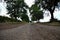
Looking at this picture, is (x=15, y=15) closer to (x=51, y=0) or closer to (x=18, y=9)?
(x=18, y=9)

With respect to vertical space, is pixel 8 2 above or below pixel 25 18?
above

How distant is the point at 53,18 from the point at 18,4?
66.1 ft

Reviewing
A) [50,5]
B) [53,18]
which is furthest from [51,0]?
[53,18]

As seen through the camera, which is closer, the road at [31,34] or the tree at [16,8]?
the road at [31,34]

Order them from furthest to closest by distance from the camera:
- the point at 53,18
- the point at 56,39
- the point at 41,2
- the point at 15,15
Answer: the point at 15,15 < the point at 41,2 < the point at 53,18 < the point at 56,39

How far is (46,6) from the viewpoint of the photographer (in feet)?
83.7

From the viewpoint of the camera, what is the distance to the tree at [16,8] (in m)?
36.5

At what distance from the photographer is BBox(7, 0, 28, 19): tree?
120ft

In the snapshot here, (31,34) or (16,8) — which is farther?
(16,8)

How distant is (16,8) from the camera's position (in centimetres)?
3825

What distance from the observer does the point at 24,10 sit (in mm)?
40188

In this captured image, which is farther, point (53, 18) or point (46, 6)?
point (46, 6)

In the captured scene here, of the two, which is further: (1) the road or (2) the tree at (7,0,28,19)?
(2) the tree at (7,0,28,19)

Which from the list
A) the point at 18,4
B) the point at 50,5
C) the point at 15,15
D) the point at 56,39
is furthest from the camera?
the point at 18,4
